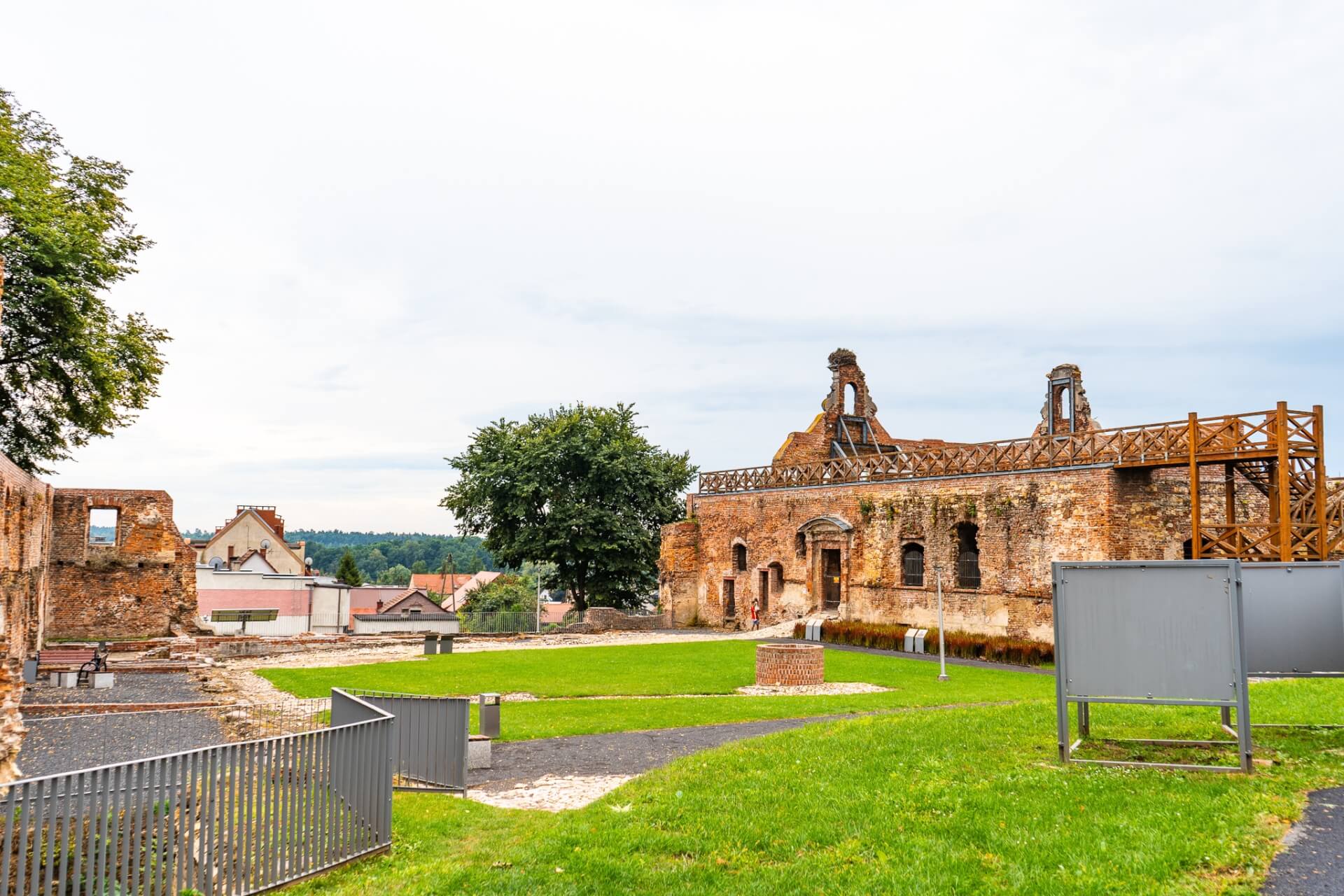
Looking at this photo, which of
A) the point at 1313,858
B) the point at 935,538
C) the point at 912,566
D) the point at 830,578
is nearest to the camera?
the point at 1313,858

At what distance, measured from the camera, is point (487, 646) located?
3122cm

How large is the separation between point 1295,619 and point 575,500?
3790 cm

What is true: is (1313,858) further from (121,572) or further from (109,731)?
(121,572)

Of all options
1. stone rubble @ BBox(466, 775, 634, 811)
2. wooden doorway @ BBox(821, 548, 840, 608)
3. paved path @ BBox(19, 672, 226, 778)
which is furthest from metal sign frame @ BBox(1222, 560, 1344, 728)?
wooden doorway @ BBox(821, 548, 840, 608)

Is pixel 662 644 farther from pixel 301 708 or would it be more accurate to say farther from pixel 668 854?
pixel 668 854

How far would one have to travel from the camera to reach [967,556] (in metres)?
29.3

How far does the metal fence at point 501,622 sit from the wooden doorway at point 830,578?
1370cm

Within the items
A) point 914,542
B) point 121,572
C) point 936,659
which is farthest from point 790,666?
point 121,572

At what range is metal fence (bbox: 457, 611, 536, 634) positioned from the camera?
41375 mm

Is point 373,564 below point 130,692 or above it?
below

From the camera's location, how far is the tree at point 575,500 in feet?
149

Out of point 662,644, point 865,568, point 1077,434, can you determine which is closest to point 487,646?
point 662,644

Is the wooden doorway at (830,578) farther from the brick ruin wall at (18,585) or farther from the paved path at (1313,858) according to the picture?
the paved path at (1313,858)

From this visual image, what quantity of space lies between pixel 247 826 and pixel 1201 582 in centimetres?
783
